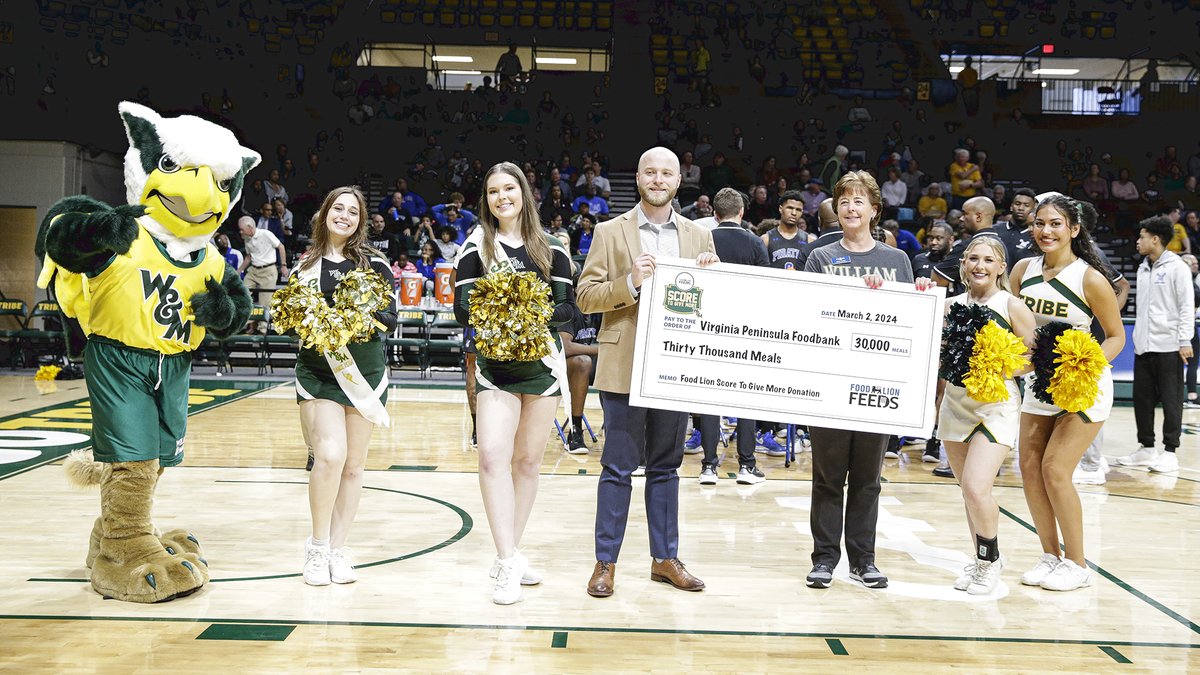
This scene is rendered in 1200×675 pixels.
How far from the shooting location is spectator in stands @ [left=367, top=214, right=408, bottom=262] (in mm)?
13430

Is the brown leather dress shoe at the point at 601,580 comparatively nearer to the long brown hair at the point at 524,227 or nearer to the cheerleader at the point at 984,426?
the long brown hair at the point at 524,227

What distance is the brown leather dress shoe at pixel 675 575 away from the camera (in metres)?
4.11

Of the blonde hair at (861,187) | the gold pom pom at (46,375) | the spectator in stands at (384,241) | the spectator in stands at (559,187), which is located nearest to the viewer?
the blonde hair at (861,187)

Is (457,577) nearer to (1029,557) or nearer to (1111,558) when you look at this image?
(1029,557)

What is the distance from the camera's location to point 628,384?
4.05m

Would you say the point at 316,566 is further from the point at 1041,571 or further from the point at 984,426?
the point at 1041,571

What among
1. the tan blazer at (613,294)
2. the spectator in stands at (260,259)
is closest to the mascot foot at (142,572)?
the tan blazer at (613,294)

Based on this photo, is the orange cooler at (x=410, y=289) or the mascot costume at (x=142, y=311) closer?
the mascot costume at (x=142, y=311)

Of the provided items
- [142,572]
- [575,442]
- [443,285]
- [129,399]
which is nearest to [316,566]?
[142,572]

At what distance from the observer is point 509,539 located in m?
3.94

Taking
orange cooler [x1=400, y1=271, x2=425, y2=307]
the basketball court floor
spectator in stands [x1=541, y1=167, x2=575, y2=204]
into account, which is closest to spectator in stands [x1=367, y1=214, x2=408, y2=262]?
orange cooler [x1=400, y1=271, x2=425, y2=307]

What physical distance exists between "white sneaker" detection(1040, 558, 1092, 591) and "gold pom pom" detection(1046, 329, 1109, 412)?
2.14 feet

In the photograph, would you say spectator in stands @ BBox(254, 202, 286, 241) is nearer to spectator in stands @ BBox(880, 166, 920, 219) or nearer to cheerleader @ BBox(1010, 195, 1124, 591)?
spectator in stands @ BBox(880, 166, 920, 219)

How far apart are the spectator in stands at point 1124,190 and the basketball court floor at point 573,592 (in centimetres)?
1222
